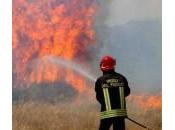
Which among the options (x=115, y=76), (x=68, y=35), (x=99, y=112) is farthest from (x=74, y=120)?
(x=68, y=35)

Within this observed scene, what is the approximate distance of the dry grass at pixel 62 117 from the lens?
2.33 metres

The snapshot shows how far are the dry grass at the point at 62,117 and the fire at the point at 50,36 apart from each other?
13 cm

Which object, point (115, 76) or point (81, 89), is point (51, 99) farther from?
point (115, 76)

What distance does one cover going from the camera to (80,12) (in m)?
2.38

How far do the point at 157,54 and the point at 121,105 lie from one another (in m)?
0.36

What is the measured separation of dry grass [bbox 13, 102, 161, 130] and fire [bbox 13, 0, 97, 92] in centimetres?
13

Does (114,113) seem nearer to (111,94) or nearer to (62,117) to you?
(111,94)

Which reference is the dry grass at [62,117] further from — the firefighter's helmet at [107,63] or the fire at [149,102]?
the firefighter's helmet at [107,63]

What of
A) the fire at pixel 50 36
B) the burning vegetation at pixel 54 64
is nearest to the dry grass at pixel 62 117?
the burning vegetation at pixel 54 64

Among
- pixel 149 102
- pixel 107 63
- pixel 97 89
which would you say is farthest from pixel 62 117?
pixel 149 102

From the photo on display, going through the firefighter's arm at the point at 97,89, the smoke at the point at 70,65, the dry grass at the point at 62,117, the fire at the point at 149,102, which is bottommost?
the dry grass at the point at 62,117

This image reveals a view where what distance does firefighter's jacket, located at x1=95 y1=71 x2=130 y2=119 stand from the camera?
7.64ft

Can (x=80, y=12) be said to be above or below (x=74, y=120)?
above
